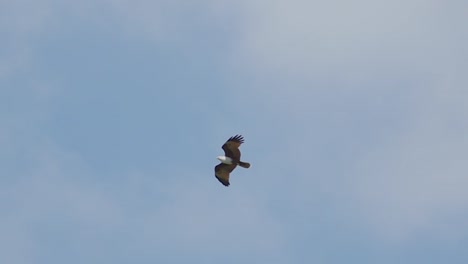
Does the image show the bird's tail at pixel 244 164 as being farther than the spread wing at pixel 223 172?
No

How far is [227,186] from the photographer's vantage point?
215 ft

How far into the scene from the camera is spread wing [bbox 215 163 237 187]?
6519cm

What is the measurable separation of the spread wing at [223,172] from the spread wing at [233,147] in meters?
0.87

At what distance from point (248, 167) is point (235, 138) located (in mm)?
1809

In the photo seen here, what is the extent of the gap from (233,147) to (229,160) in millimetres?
953

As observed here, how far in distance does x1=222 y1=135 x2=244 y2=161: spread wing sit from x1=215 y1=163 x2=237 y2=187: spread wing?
869 mm

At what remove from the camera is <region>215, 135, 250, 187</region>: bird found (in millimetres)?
63812

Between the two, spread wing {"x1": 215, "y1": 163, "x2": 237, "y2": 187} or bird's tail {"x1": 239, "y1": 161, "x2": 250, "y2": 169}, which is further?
spread wing {"x1": 215, "y1": 163, "x2": 237, "y2": 187}

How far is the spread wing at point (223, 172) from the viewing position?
214ft

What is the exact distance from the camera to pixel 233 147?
64000 mm

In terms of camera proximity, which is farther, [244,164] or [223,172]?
[223,172]

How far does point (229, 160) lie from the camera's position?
212 feet

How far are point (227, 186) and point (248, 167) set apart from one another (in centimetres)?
209

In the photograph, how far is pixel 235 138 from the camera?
209ft
